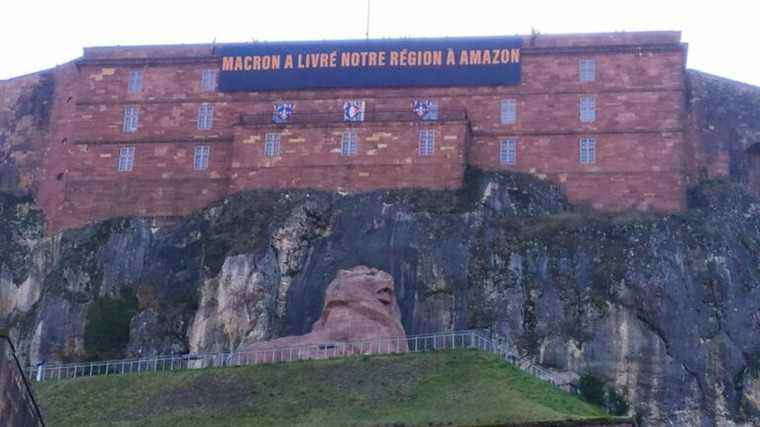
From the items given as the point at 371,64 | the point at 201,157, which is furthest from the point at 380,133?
the point at 201,157

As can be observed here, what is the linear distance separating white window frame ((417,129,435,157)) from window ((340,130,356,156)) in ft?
9.83

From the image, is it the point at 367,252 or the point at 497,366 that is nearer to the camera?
the point at 497,366

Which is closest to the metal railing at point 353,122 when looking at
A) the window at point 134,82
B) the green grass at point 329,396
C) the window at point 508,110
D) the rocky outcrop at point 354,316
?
the window at point 508,110

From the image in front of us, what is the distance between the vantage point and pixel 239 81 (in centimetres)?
7731

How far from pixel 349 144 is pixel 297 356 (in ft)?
48.5

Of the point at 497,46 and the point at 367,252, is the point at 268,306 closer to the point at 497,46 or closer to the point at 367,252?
the point at 367,252

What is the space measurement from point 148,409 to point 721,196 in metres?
28.3

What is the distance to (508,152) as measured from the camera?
74.8m

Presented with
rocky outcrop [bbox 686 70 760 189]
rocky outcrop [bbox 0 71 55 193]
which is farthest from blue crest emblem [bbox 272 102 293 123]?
rocky outcrop [bbox 686 70 760 189]

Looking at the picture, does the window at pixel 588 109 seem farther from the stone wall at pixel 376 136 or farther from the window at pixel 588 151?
the window at pixel 588 151

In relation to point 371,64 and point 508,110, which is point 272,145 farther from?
point 508,110

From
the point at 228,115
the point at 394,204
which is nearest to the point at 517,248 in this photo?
the point at 394,204

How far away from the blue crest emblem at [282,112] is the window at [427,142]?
255 inches

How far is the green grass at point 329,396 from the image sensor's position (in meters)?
53.9
